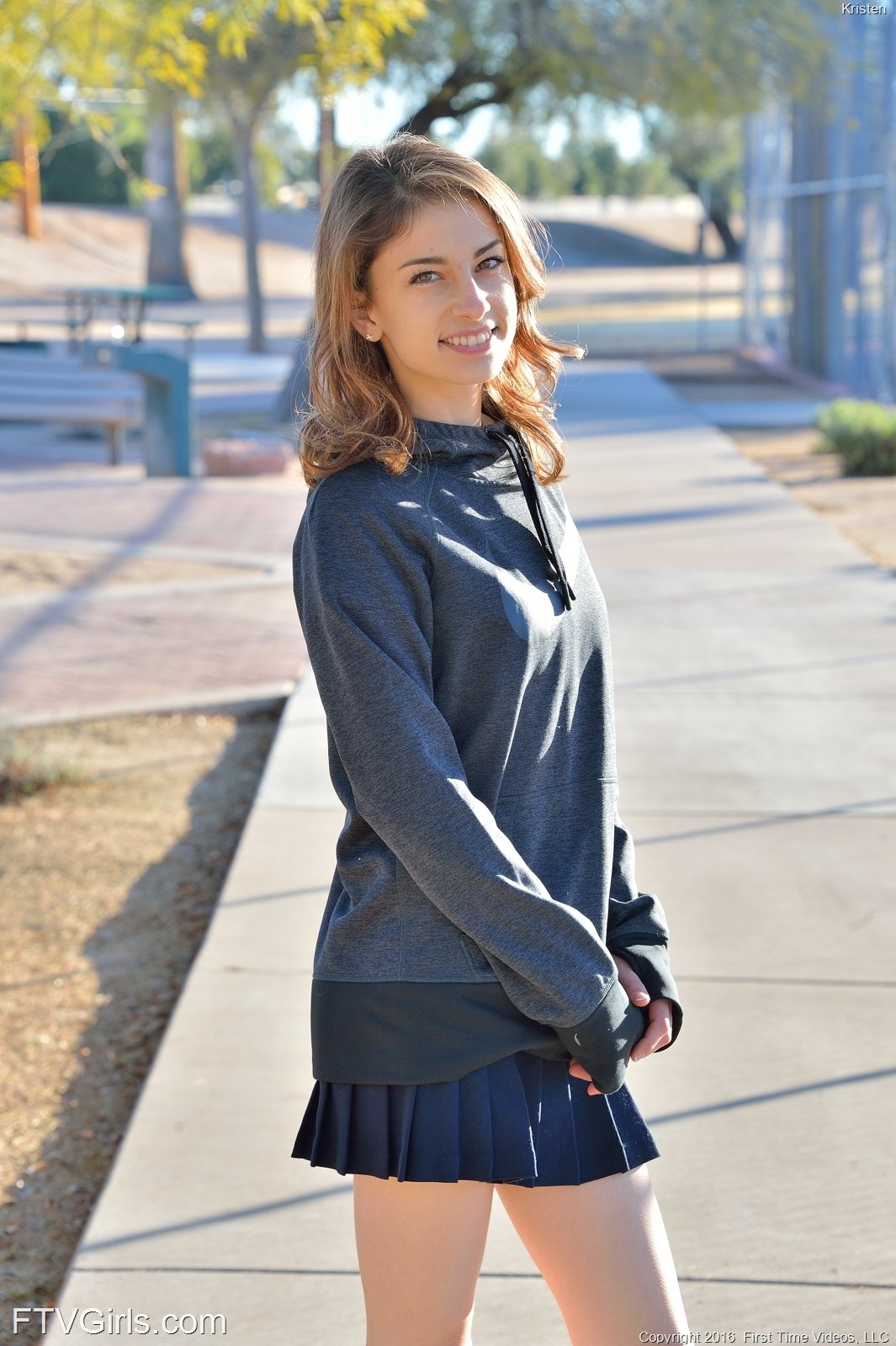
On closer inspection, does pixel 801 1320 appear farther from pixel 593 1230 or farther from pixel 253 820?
pixel 253 820

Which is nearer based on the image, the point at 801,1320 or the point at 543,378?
the point at 543,378

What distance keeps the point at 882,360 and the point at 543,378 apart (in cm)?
1596

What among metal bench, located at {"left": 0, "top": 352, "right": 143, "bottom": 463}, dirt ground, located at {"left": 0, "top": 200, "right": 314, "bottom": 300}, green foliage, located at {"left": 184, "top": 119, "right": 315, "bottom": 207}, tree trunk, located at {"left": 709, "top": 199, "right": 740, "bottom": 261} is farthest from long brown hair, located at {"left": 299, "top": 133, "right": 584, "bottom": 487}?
tree trunk, located at {"left": 709, "top": 199, "right": 740, "bottom": 261}

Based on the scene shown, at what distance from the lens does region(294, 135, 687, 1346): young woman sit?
1719mm

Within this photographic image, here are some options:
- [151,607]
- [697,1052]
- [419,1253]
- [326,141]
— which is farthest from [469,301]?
[326,141]

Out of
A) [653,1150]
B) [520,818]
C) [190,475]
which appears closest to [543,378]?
[520,818]

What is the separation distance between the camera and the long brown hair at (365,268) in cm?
184

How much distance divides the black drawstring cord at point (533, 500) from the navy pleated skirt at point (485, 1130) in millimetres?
549

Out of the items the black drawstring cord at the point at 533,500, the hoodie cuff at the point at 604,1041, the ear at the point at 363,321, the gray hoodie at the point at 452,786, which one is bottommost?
the hoodie cuff at the point at 604,1041

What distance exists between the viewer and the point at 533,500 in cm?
193

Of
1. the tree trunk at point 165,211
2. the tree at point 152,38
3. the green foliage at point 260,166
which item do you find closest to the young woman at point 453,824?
the tree at point 152,38

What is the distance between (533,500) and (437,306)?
0.26 metres

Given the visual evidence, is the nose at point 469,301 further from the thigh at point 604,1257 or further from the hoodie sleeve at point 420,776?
the thigh at point 604,1257

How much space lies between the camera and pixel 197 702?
641 cm
